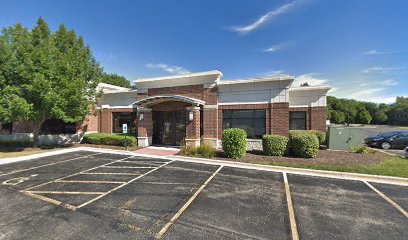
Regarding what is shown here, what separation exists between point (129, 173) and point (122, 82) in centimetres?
4847

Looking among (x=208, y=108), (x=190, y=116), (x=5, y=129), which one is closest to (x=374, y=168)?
(x=208, y=108)

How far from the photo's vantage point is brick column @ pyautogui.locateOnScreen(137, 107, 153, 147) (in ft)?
46.5

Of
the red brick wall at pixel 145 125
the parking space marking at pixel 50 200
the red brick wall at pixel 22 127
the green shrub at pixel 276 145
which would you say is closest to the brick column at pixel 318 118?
the green shrub at pixel 276 145

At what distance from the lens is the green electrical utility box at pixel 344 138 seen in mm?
12109

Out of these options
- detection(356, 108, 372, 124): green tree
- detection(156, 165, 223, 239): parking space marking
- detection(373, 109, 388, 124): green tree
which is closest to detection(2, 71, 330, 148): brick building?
detection(156, 165, 223, 239): parking space marking

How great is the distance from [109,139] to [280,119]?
1337 cm

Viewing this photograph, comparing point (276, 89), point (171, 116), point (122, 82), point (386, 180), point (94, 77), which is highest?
point (122, 82)

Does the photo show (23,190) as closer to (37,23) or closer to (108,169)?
(108,169)

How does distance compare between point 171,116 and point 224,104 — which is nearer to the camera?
point 224,104

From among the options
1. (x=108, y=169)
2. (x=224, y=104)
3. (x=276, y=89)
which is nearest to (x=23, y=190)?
(x=108, y=169)

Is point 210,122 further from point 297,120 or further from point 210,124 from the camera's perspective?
point 297,120

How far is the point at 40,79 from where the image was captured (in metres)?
11.0

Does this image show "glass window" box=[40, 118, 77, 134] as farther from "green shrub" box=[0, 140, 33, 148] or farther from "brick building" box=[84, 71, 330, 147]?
"green shrub" box=[0, 140, 33, 148]

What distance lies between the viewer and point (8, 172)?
7.84 metres
